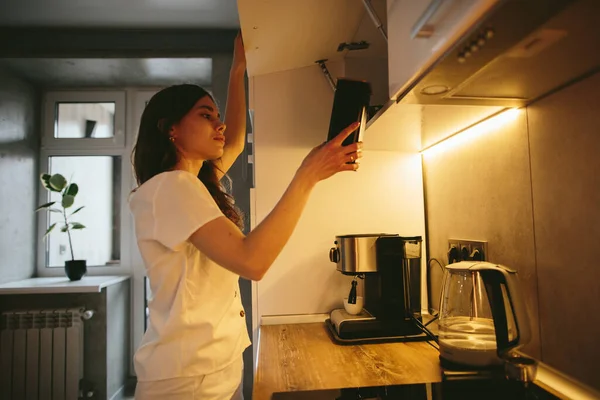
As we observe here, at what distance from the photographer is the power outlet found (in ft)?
3.66

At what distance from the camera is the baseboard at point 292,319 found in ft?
4.64

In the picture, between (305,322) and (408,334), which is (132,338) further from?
(408,334)

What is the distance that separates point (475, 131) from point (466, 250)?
1.25 feet

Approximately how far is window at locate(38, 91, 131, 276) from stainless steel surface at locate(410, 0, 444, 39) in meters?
2.83

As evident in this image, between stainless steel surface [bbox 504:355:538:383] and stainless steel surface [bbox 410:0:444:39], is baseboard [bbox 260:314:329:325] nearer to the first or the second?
stainless steel surface [bbox 504:355:538:383]

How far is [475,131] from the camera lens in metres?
1.15

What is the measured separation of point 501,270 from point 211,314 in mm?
664

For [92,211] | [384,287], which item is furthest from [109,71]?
[384,287]

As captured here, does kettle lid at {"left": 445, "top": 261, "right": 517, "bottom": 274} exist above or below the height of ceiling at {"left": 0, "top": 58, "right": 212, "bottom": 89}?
below

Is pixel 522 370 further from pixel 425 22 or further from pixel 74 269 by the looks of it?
pixel 74 269

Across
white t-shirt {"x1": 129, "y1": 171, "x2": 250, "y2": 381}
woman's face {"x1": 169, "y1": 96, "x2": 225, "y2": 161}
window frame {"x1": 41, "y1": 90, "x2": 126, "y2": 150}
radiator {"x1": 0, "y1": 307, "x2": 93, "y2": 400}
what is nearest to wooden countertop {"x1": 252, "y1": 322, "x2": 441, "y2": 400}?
white t-shirt {"x1": 129, "y1": 171, "x2": 250, "y2": 381}

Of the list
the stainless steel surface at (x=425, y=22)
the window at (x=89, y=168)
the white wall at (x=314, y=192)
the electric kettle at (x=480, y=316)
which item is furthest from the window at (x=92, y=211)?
the stainless steel surface at (x=425, y=22)

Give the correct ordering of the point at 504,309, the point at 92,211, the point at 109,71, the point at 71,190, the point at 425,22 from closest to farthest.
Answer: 1. the point at 425,22
2. the point at 504,309
3. the point at 71,190
4. the point at 109,71
5. the point at 92,211

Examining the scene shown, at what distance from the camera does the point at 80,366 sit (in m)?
2.45
